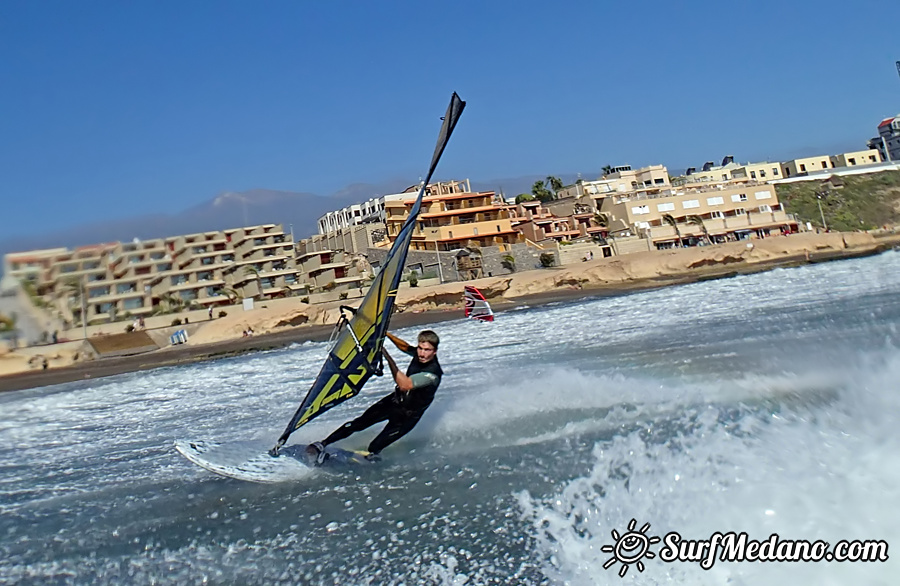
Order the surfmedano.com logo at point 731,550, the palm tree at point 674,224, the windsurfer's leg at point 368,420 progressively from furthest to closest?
1. the palm tree at point 674,224
2. the windsurfer's leg at point 368,420
3. the surfmedano.com logo at point 731,550

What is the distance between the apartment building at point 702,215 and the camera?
5178cm

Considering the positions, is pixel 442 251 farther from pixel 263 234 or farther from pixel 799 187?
pixel 799 187

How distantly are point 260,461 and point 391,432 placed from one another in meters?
1.14

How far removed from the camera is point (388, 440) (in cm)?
602

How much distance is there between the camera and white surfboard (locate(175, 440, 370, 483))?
→ 5.64 meters

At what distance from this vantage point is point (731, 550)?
129 inches

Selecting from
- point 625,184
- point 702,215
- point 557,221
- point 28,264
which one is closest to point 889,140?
point 625,184

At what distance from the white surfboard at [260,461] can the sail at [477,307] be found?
18.1 metres

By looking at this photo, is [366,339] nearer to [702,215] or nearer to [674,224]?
[674,224]

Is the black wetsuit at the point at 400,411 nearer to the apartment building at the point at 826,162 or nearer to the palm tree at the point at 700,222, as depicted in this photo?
the palm tree at the point at 700,222

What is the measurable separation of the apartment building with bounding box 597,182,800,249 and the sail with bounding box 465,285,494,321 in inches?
1041

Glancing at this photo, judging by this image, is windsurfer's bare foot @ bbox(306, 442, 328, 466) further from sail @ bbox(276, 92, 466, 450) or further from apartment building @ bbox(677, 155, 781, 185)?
apartment building @ bbox(677, 155, 781, 185)

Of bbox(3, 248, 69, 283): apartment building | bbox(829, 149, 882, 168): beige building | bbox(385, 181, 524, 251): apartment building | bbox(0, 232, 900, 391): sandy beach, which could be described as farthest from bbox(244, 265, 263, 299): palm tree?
bbox(829, 149, 882, 168): beige building

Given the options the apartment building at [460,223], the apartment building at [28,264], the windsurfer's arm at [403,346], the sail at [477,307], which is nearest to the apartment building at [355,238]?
the apartment building at [460,223]
